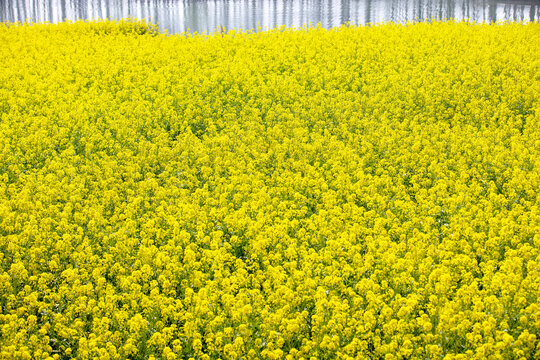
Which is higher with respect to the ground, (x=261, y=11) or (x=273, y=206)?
(x=261, y=11)

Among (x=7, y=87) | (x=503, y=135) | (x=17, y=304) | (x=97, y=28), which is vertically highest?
(x=97, y=28)

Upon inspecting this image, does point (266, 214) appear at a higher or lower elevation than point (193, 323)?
higher

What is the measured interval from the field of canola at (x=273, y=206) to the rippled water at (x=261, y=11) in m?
8.94

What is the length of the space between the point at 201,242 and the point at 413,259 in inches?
81.1

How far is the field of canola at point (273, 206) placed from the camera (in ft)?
14.6

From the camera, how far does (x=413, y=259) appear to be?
5219 millimetres

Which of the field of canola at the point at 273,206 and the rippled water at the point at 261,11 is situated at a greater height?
the rippled water at the point at 261,11

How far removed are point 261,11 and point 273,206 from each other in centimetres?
1922

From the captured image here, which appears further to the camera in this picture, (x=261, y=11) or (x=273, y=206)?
(x=261, y=11)

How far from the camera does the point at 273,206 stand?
640 centimetres

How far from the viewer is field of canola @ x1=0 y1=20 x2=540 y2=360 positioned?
4.45 metres

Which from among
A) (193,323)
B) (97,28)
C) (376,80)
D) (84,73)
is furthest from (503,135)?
(97,28)

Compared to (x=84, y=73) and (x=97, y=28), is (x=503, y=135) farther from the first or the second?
(x=97, y=28)

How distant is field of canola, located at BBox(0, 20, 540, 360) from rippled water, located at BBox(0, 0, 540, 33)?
894 centimetres
